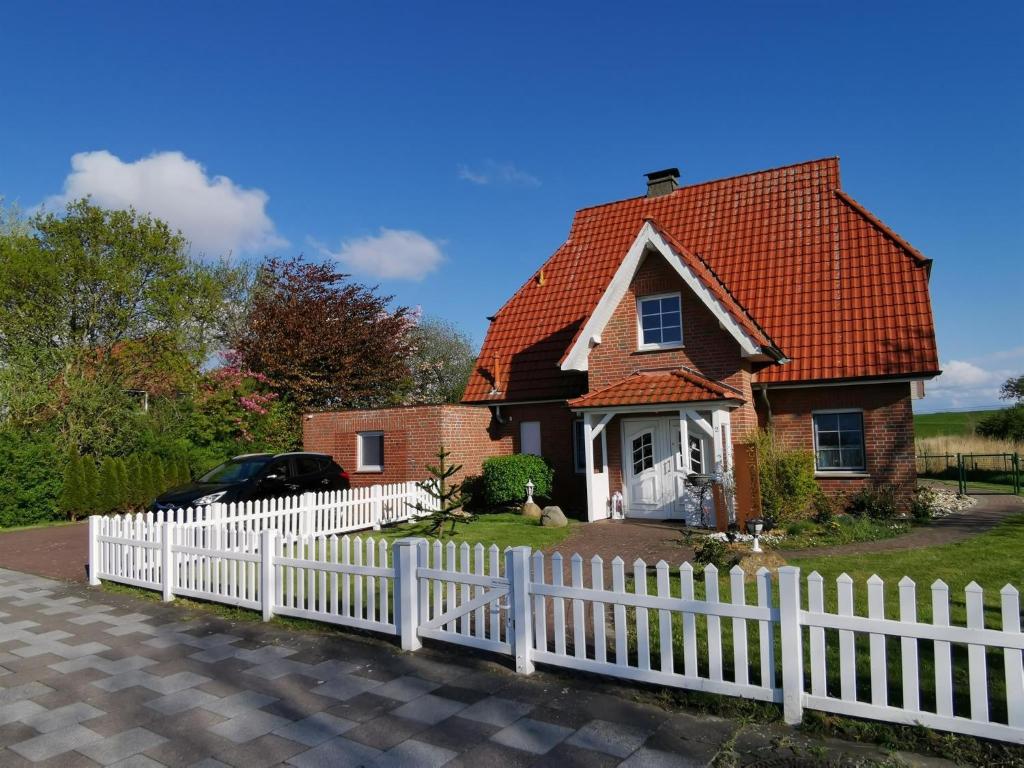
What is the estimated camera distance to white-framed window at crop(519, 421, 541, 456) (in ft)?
59.0

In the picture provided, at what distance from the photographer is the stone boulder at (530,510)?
51.4 feet

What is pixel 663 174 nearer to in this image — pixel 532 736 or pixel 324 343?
pixel 324 343

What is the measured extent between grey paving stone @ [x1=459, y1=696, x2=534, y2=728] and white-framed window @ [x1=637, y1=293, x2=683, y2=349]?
11.4 meters

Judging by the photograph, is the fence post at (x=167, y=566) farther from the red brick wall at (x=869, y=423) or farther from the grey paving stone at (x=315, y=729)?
the red brick wall at (x=869, y=423)

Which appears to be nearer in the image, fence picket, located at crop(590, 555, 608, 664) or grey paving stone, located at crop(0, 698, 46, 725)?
grey paving stone, located at crop(0, 698, 46, 725)

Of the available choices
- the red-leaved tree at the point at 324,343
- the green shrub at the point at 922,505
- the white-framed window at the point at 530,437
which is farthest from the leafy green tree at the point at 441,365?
the green shrub at the point at 922,505

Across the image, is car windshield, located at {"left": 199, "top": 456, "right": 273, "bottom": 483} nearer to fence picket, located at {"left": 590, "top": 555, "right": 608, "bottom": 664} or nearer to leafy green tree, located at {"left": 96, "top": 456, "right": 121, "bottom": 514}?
leafy green tree, located at {"left": 96, "top": 456, "right": 121, "bottom": 514}

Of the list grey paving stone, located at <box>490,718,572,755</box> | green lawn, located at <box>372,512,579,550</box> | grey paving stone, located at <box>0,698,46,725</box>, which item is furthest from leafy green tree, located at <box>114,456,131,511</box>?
grey paving stone, located at <box>490,718,572,755</box>

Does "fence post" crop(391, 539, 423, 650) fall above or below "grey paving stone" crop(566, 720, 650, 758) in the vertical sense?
above

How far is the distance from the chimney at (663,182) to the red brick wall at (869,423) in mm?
8763

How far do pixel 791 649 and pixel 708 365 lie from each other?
10.7m

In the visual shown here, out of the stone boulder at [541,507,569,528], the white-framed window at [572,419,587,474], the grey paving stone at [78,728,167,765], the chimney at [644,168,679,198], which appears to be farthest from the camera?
the chimney at [644,168,679,198]

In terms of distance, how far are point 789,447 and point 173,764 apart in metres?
13.5

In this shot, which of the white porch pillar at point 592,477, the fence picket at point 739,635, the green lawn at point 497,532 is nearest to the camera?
the fence picket at point 739,635
